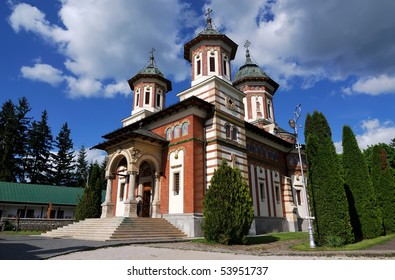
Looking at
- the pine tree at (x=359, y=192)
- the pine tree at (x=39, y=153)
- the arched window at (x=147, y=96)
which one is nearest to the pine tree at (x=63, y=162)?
the pine tree at (x=39, y=153)

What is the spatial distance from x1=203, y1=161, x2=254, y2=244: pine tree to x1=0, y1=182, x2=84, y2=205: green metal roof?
21.0 metres

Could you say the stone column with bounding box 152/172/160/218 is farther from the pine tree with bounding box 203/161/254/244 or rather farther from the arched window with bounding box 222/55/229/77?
the arched window with bounding box 222/55/229/77

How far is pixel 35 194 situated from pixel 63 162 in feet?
83.8

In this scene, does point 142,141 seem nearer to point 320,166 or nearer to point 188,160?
point 188,160

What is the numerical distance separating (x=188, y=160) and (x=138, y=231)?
6.01m

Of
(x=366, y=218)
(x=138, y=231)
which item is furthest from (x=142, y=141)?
(x=366, y=218)

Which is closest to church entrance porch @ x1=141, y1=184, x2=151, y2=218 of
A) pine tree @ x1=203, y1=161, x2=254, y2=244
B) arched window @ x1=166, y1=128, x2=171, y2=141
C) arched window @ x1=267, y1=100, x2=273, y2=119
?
arched window @ x1=166, y1=128, x2=171, y2=141

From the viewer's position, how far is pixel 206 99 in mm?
22062

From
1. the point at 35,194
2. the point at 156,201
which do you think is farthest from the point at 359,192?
the point at 35,194

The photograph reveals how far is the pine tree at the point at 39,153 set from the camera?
170 ft

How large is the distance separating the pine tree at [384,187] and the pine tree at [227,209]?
14.1m

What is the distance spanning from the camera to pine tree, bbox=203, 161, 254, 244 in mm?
14305

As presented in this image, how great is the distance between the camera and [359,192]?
1873 centimetres

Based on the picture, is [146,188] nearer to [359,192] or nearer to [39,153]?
[359,192]
